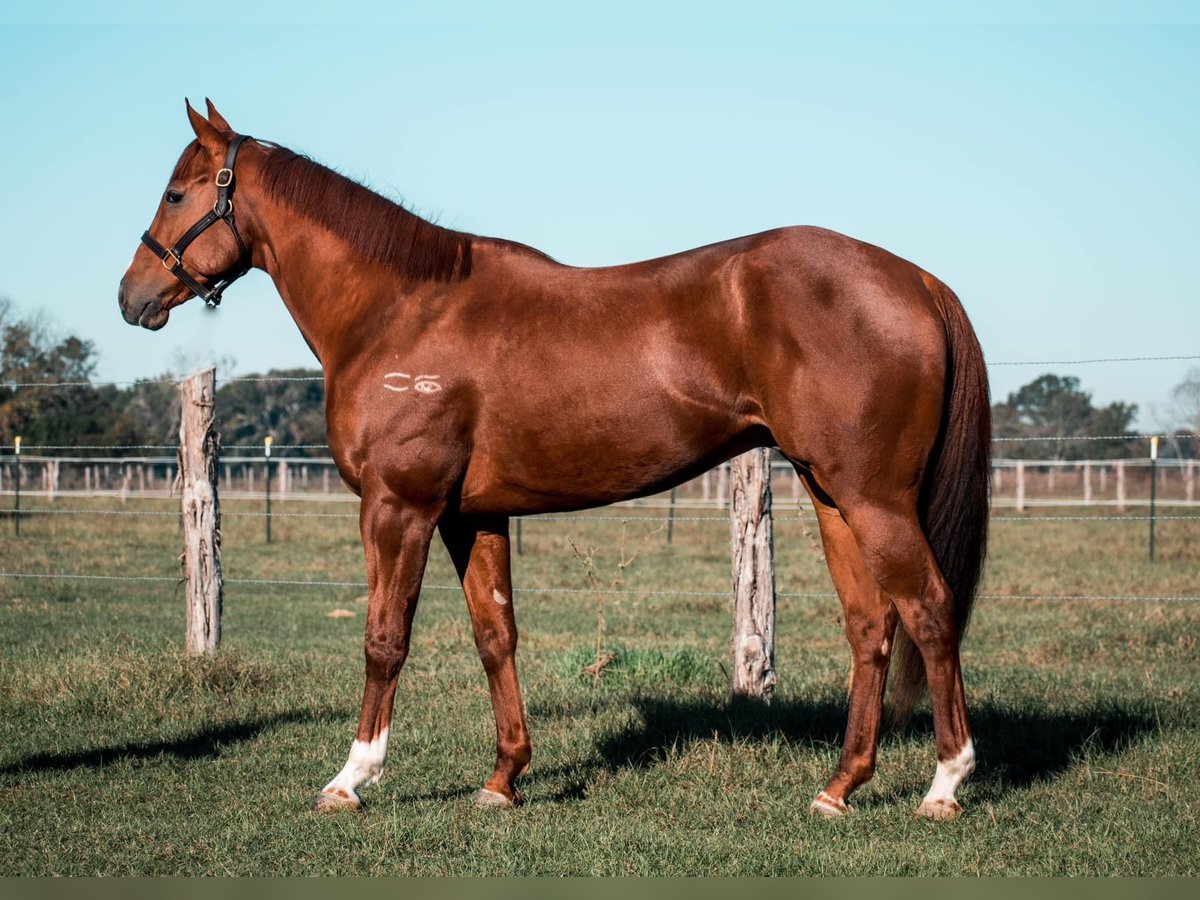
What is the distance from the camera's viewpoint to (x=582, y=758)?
547cm

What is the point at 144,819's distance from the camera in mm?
4371

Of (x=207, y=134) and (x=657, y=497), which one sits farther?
(x=657, y=497)

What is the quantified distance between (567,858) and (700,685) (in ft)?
11.6

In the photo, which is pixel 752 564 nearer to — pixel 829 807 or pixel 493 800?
pixel 829 807

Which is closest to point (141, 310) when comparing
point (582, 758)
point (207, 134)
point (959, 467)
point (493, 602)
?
point (207, 134)

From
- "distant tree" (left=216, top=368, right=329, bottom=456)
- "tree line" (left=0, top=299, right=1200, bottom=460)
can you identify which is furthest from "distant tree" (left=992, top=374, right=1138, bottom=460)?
"distant tree" (left=216, top=368, right=329, bottom=456)

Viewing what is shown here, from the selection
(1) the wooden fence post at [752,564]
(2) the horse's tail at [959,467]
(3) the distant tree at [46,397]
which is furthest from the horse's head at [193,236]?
(3) the distant tree at [46,397]

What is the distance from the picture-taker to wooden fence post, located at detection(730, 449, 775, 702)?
6789 mm

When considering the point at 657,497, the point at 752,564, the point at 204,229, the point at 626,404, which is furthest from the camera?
the point at 657,497

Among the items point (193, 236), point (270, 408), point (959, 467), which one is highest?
point (270, 408)

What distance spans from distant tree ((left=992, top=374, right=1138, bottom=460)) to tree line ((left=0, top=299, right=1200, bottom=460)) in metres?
0.06

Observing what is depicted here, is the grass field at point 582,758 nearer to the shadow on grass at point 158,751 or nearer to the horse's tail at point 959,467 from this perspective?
the shadow on grass at point 158,751

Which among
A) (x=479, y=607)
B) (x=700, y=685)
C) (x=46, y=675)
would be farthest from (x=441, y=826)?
(x=46, y=675)

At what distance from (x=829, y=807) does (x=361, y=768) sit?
1883mm
